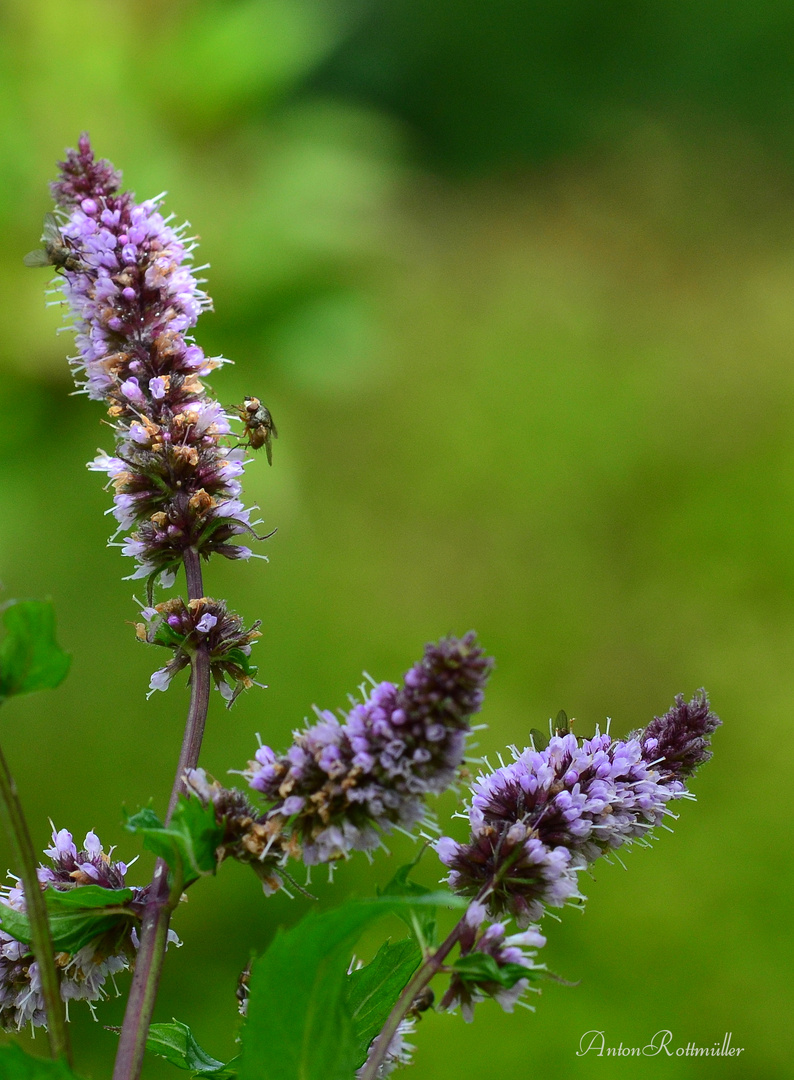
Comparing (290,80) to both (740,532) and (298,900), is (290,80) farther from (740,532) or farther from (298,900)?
(298,900)

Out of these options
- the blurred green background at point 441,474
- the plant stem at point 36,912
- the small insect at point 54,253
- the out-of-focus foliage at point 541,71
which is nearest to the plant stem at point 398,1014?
the plant stem at point 36,912

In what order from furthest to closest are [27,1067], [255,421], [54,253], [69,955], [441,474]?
1. [441,474]
2. [255,421]
3. [54,253]
4. [69,955]
5. [27,1067]

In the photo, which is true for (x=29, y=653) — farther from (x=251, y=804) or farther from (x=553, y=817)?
(x=553, y=817)

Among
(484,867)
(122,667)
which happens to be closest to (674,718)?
(484,867)

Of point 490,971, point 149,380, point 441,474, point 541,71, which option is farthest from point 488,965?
point 541,71

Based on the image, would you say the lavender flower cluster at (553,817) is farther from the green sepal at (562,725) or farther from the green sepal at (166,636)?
the green sepal at (166,636)
